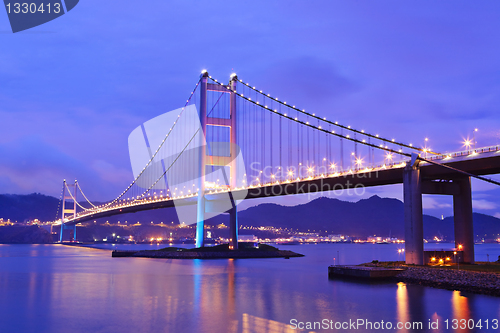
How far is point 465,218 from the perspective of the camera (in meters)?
31.2

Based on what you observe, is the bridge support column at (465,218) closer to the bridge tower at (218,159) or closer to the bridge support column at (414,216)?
the bridge support column at (414,216)

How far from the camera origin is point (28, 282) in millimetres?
30281

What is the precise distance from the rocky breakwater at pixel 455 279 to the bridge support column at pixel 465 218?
212 inches

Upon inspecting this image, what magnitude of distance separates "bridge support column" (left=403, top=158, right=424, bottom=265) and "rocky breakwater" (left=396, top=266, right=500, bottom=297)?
143 cm

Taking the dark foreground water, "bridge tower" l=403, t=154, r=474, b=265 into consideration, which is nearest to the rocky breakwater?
the dark foreground water

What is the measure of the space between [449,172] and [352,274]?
348 inches

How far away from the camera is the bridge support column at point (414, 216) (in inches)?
1141

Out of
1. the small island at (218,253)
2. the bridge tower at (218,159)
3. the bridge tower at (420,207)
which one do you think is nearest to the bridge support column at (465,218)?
the bridge tower at (420,207)

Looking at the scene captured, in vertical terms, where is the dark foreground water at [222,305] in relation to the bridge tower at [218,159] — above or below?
below

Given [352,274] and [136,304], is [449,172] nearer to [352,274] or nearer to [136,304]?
[352,274]

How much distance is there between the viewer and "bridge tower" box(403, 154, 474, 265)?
29094 millimetres

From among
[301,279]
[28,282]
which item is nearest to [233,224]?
[301,279]

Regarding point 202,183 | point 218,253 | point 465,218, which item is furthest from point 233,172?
point 465,218

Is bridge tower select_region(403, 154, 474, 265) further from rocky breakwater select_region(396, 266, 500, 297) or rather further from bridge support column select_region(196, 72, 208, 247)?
bridge support column select_region(196, 72, 208, 247)
